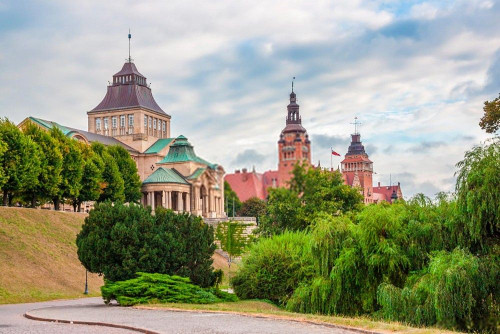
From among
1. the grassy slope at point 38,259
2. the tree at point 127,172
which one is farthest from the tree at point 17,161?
the tree at point 127,172

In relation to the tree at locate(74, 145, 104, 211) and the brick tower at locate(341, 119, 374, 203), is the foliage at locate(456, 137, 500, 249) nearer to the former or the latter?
the tree at locate(74, 145, 104, 211)

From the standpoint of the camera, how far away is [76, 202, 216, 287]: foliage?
3456 cm

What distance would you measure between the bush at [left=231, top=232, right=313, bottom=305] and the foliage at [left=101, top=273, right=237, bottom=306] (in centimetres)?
559

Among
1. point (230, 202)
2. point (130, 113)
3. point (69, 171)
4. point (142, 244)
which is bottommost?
point (142, 244)

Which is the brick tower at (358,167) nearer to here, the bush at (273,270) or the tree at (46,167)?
the tree at (46,167)

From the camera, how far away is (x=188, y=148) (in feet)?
366

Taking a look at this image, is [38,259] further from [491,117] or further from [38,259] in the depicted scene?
[491,117]

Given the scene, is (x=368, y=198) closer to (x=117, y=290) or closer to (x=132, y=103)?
(x=132, y=103)

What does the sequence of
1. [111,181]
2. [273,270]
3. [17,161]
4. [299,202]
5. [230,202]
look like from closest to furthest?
[273,270]
[299,202]
[17,161]
[111,181]
[230,202]

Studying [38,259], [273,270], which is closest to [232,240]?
[38,259]

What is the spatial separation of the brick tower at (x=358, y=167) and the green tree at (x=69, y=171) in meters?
96.4

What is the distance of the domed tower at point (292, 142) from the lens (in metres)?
166

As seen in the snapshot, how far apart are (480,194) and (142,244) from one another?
16688 mm

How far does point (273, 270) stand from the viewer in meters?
38.0
